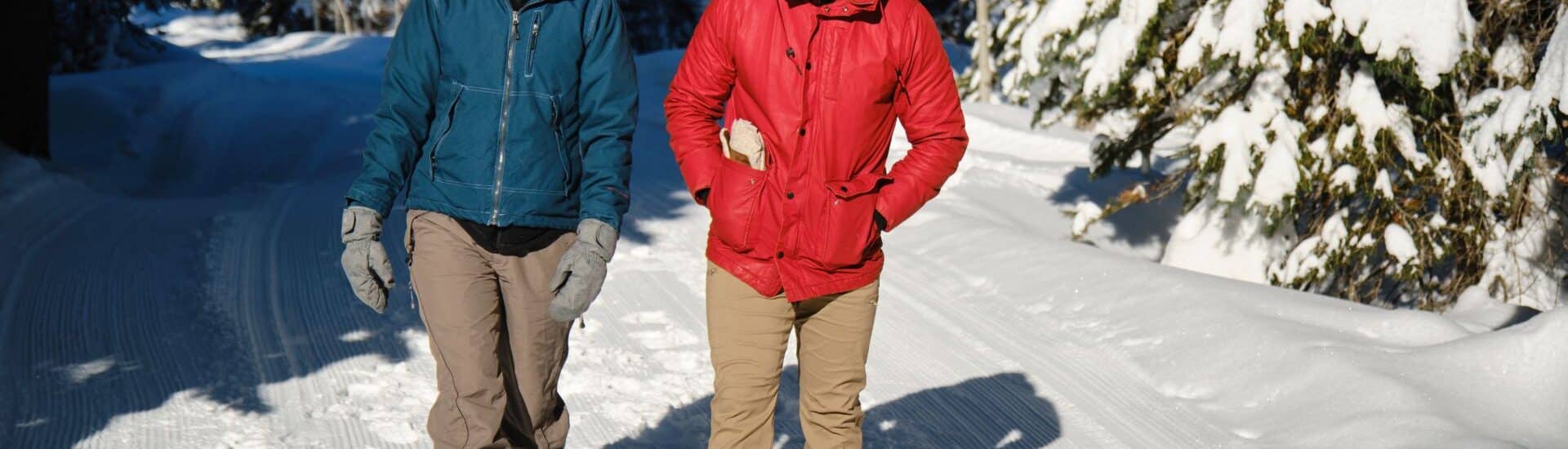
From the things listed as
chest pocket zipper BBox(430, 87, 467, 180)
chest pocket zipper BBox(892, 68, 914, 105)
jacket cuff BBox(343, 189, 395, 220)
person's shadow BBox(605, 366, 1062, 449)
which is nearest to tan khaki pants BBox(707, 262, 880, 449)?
chest pocket zipper BBox(892, 68, 914, 105)

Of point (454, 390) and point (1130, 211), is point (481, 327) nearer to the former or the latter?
point (454, 390)

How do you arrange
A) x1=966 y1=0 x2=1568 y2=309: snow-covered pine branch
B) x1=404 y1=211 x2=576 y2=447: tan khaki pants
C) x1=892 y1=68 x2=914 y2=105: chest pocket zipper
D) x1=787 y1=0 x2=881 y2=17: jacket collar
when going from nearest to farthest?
1. x1=787 y1=0 x2=881 y2=17: jacket collar
2. x1=892 y1=68 x2=914 y2=105: chest pocket zipper
3. x1=404 y1=211 x2=576 y2=447: tan khaki pants
4. x1=966 y1=0 x2=1568 y2=309: snow-covered pine branch

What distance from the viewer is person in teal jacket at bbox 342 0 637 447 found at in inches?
134

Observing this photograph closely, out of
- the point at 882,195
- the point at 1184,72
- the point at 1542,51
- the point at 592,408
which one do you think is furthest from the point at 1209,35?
the point at 882,195

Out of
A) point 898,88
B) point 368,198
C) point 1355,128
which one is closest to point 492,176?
point 368,198

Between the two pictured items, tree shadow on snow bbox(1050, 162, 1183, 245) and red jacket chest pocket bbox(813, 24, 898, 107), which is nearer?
red jacket chest pocket bbox(813, 24, 898, 107)

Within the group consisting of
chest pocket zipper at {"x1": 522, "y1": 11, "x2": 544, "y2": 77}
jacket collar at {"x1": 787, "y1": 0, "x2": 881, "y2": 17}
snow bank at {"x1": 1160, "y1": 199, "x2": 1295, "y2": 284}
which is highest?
jacket collar at {"x1": 787, "y1": 0, "x2": 881, "y2": 17}

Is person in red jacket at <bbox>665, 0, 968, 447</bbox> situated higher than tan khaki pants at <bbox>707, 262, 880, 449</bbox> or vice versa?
person in red jacket at <bbox>665, 0, 968, 447</bbox>

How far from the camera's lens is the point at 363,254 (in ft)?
11.1

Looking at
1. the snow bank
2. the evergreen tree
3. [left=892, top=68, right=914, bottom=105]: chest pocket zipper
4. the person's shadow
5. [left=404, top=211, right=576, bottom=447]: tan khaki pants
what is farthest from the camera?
the evergreen tree

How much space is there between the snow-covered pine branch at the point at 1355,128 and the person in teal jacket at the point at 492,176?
579 cm

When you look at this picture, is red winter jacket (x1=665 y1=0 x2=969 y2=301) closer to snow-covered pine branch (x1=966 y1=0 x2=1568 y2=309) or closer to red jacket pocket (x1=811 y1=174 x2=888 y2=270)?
red jacket pocket (x1=811 y1=174 x2=888 y2=270)

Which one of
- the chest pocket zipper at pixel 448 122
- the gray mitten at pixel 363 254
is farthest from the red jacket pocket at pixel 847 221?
the gray mitten at pixel 363 254

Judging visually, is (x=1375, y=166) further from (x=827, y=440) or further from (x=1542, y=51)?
(x=827, y=440)
